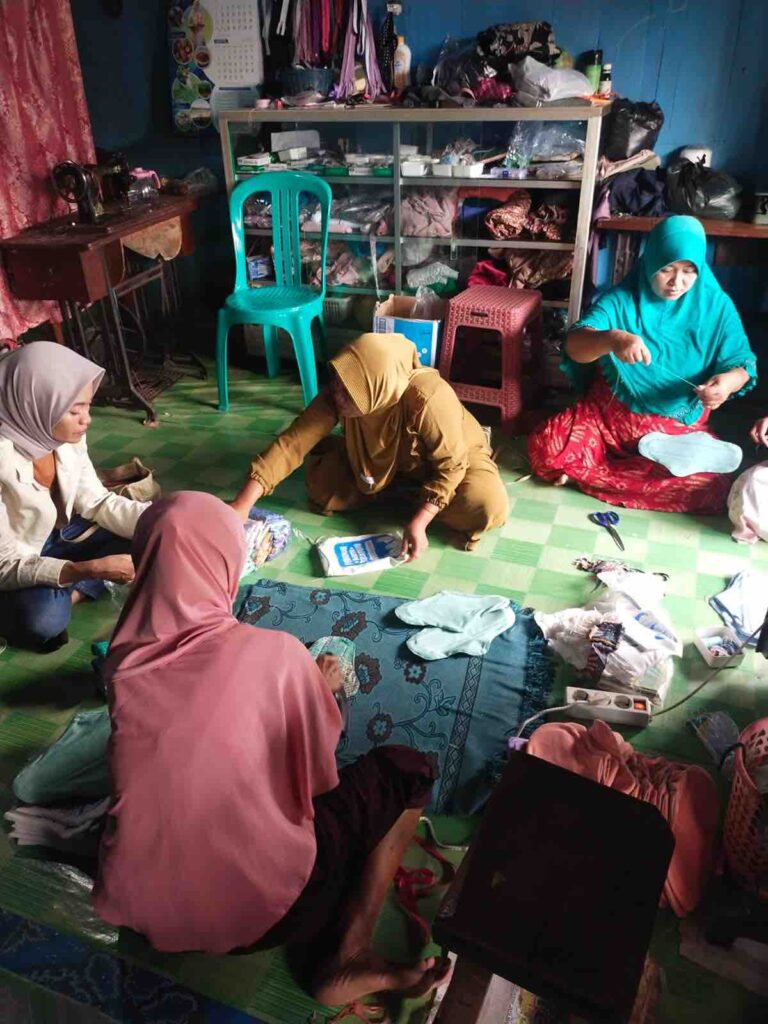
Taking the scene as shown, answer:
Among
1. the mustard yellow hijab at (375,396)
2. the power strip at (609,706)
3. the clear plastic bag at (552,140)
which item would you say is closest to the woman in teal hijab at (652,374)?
the mustard yellow hijab at (375,396)

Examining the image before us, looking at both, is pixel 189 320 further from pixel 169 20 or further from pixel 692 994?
pixel 692 994

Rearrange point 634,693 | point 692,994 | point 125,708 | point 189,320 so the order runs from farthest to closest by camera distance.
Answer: point 189,320, point 634,693, point 692,994, point 125,708

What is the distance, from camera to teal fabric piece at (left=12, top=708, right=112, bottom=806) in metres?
1.70

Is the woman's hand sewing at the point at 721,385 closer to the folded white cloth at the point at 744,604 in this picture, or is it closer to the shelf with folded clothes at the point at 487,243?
the folded white cloth at the point at 744,604

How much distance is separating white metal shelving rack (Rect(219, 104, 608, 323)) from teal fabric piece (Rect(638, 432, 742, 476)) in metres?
0.99

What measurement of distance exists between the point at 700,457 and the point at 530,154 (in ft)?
5.55

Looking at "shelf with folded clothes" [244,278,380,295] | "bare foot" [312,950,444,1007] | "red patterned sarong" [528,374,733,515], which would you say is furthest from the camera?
"shelf with folded clothes" [244,278,380,295]

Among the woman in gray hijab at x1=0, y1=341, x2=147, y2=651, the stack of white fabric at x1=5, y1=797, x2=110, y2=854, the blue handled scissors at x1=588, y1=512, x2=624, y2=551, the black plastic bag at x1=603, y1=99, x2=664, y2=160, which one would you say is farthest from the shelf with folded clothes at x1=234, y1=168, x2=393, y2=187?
the stack of white fabric at x1=5, y1=797, x2=110, y2=854

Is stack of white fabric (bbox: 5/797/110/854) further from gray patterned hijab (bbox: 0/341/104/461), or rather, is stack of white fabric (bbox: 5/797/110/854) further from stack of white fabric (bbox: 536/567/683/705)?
stack of white fabric (bbox: 536/567/683/705)

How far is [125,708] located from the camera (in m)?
1.11

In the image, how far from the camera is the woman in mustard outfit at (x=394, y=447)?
2.41 meters

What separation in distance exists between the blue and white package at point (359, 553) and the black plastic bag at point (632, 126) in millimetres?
2182

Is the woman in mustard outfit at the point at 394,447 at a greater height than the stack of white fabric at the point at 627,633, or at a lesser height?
greater

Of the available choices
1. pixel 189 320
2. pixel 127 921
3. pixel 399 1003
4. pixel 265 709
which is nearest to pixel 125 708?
pixel 265 709
